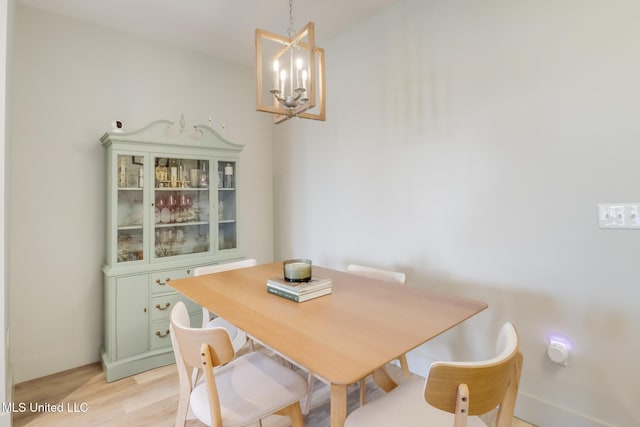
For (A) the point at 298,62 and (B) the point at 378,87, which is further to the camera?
(B) the point at 378,87

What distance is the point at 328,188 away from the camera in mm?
2893

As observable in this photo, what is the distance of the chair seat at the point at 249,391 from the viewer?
115 cm

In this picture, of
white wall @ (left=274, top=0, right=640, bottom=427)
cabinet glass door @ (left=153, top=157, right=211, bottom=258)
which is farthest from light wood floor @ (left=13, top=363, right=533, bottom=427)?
cabinet glass door @ (left=153, top=157, right=211, bottom=258)

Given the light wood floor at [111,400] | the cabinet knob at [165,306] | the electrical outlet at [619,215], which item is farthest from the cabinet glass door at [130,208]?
the electrical outlet at [619,215]

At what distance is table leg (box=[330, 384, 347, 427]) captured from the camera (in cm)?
93

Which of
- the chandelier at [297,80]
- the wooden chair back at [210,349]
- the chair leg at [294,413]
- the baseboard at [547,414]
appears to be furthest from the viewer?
the baseboard at [547,414]

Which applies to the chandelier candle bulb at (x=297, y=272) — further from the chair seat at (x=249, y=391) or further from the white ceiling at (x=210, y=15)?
the white ceiling at (x=210, y=15)

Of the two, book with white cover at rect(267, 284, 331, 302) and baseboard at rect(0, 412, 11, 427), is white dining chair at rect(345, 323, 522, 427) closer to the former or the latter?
book with white cover at rect(267, 284, 331, 302)

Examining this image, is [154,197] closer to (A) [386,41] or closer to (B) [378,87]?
(B) [378,87]

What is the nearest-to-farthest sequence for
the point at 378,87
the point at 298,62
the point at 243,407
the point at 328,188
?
1. the point at 243,407
2. the point at 298,62
3. the point at 378,87
4. the point at 328,188

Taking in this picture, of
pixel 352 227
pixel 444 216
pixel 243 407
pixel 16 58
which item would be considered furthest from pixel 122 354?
pixel 444 216

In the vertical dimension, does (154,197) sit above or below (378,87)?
below

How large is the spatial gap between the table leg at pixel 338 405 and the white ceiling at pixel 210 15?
2426mm

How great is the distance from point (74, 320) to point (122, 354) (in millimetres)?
510
